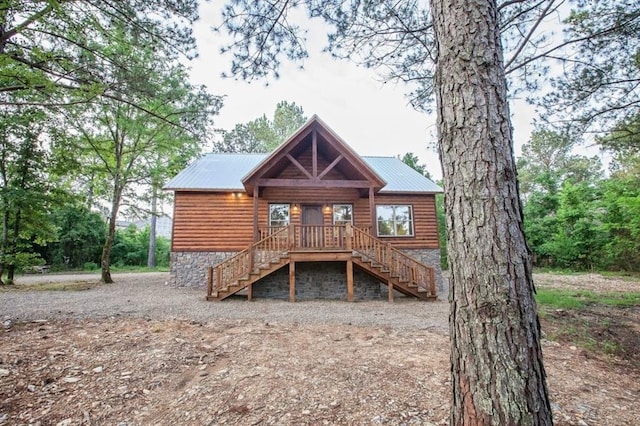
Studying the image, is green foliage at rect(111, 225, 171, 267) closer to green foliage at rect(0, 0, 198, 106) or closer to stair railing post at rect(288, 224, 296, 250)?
stair railing post at rect(288, 224, 296, 250)

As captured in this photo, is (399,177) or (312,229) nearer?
(312,229)

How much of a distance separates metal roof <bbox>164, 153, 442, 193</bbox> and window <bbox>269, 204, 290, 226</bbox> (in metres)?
1.44

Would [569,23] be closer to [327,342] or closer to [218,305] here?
[327,342]

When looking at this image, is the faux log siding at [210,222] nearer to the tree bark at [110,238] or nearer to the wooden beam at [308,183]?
the wooden beam at [308,183]

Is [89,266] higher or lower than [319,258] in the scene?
lower

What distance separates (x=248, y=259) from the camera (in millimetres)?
8469

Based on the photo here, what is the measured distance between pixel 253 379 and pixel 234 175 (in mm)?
10000

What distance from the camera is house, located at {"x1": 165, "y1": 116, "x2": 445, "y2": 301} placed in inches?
337

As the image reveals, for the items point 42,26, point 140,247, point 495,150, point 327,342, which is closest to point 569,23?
point 495,150

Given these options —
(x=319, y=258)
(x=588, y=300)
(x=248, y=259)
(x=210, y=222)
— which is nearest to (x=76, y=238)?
(x=210, y=222)

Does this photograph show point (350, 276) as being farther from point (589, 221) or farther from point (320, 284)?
point (589, 221)

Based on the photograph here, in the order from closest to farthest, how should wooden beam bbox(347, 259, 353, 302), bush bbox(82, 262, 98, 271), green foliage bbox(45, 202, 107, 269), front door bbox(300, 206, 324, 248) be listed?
wooden beam bbox(347, 259, 353, 302) < front door bbox(300, 206, 324, 248) < green foliage bbox(45, 202, 107, 269) < bush bbox(82, 262, 98, 271)

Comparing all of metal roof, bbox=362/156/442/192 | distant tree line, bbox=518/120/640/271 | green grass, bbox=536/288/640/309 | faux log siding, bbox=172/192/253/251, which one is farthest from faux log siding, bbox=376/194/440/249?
faux log siding, bbox=172/192/253/251

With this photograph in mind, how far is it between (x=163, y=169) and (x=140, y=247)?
1205 centimetres
